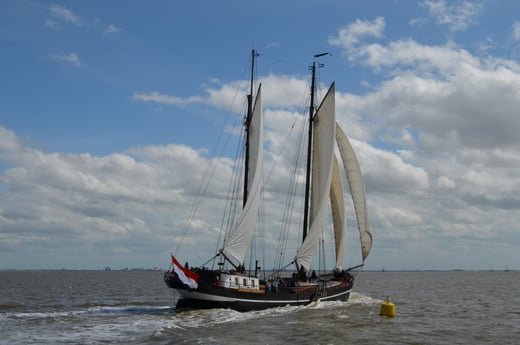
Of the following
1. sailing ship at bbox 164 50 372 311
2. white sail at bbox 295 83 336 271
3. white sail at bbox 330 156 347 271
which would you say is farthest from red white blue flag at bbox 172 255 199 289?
white sail at bbox 330 156 347 271

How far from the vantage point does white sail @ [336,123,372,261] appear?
56781 mm

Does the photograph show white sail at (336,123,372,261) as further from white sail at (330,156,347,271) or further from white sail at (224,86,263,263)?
white sail at (224,86,263,263)

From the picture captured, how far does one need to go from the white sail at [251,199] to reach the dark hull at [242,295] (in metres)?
3.66

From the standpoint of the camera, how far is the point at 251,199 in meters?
49.0

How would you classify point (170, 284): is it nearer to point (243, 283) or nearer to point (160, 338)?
point (243, 283)

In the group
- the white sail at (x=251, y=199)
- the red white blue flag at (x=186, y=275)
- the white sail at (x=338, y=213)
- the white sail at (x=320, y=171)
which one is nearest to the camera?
the red white blue flag at (x=186, y=275)

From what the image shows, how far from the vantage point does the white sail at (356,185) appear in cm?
5678

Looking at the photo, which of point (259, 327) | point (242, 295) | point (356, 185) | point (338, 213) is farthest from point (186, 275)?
point (356, 185)

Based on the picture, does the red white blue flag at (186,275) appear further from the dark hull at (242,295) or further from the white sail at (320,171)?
the white sail at (320,171)

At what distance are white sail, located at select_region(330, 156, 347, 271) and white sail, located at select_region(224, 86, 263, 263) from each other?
10088 mm

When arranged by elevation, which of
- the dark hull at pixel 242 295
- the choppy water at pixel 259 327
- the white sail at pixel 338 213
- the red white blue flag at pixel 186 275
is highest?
the white sail at pixel 338 213

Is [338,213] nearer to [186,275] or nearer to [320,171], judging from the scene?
[320,171]

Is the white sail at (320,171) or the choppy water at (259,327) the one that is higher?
the white sail at (320,171)

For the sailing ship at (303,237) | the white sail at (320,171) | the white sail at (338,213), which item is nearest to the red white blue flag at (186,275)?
the sailing ship at (303,237)
